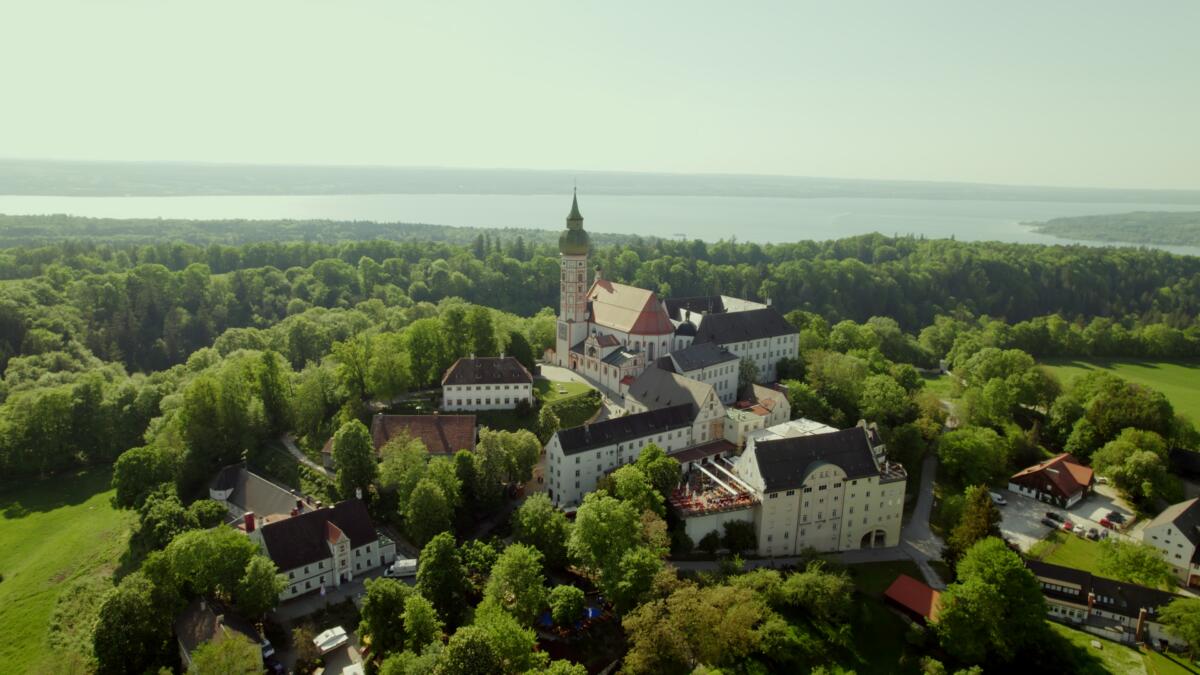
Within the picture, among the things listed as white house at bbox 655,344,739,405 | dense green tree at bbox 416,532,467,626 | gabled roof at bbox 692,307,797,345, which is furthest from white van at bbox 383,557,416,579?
gabled roof at bbox 692,307,797,345

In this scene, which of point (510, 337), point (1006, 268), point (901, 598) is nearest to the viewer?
point (901, 598)

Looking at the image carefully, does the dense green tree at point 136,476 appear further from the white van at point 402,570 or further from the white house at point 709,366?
the white house at point 709,366

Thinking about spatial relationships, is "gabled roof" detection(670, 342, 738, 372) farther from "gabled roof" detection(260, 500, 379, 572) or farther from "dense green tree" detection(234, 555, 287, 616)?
"dense green tree" detection(234, 555, 287, 616)

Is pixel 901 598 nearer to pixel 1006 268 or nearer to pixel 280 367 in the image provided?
pixel 280 367

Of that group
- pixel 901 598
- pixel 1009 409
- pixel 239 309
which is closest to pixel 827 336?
pixel 1009 409

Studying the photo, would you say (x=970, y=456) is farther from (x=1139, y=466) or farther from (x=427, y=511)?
(x=427, y=511)
